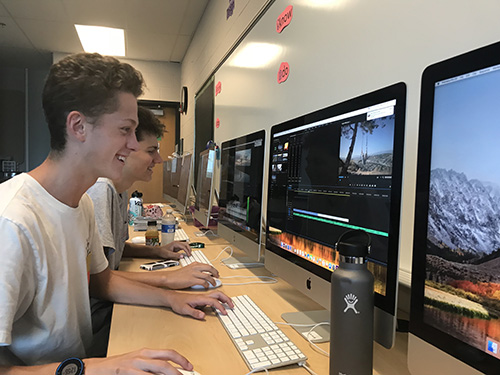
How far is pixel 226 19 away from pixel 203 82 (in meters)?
1.01

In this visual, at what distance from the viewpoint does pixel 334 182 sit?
772 millimetres

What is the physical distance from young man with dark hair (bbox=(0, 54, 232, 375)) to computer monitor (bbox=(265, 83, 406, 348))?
27cm

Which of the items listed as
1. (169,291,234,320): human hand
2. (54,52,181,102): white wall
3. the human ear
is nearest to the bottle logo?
(169,291,234,320): human hand

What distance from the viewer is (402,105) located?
597 mm

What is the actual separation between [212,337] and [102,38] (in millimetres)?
4804

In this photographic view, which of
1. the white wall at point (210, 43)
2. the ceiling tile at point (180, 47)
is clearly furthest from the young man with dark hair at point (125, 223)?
the ceiling tile at point (180, 47)

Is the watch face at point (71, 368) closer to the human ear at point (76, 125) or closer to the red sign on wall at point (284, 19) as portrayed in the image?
the human ear at point (76, 125)

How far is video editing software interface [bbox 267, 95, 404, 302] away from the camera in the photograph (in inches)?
24.7

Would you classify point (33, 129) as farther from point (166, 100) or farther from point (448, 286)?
point (448, 286)

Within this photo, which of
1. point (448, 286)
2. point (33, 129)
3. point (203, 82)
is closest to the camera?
point (448, 286)

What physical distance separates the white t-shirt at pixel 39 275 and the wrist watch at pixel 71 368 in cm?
11

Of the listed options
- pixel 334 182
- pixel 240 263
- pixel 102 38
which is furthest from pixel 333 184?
pixel 102 38

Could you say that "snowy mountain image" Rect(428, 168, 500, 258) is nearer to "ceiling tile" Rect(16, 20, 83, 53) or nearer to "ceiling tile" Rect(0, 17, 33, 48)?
"ceiling tile" Rect(16, 20, 83, 53)

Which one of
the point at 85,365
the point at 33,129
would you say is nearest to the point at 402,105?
the point at 85,365
